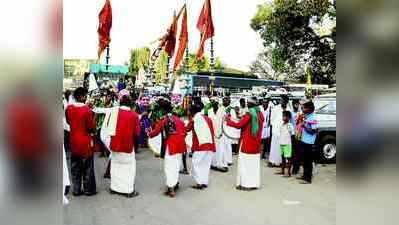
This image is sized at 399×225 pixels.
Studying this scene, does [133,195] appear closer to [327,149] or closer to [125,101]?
[125,101]

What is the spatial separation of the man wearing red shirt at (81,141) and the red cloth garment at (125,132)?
0.38 metres

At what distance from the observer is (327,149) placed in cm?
1149

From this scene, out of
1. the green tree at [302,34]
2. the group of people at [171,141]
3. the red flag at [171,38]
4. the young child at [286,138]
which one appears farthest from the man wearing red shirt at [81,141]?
the green tree at [302,34]

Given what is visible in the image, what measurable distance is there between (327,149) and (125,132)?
5.96 metres

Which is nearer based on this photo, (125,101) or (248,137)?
(125,101)

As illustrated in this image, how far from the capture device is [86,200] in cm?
725

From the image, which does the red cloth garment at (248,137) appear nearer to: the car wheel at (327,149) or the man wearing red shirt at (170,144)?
the man wearing red shirt at (170,144)

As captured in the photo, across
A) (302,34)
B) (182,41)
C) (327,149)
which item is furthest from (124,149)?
(302,34)

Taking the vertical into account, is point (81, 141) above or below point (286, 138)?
above

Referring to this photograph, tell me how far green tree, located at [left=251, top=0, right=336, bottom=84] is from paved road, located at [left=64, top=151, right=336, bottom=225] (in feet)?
29.7

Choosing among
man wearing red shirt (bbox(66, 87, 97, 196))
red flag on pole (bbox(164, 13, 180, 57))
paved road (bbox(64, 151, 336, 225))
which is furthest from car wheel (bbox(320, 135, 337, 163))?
red flag on pole (bbox(164, 13, 180, 57))
